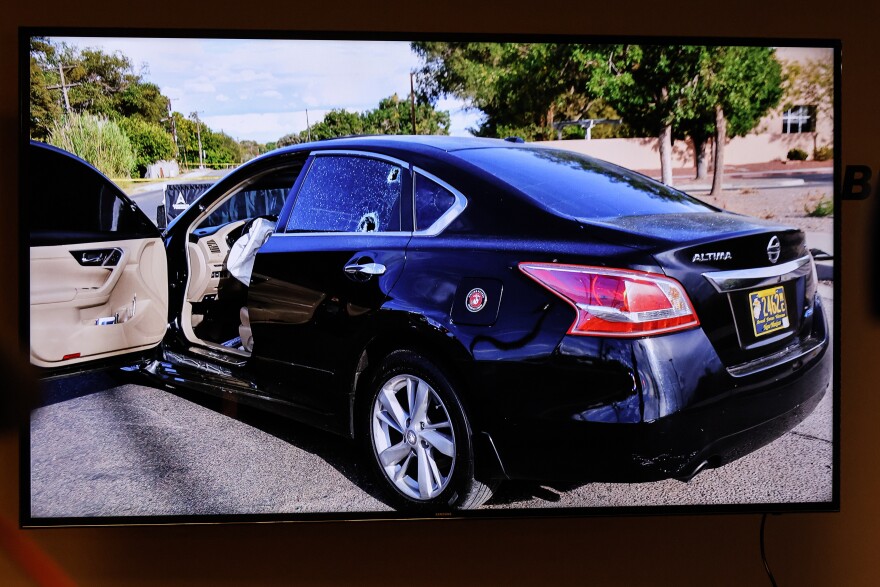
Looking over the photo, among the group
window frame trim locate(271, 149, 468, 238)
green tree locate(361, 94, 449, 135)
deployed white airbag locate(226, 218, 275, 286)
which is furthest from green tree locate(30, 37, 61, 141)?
green tree locate(361, 94, 449, 135)

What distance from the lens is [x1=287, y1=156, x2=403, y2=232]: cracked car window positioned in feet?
7.78

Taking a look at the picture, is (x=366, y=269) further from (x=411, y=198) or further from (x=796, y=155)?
(x=796, y=155)

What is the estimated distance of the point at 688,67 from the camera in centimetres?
254

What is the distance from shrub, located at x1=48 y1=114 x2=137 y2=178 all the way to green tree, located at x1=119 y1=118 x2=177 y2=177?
0.7 inches

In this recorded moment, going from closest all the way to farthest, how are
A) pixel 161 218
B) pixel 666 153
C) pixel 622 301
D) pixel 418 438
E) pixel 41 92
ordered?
1. pixel 622 301
2. pixel 418 438
3. pixel 41 92
4. pixel 666 153
5. pixel 161 218

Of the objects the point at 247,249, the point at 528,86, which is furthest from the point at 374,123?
the point at 247,249

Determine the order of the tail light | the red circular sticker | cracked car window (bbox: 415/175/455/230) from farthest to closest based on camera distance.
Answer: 1. cracked car window (bbox: 415/175/455/230)
2. the red circular sticker
3. the tail light

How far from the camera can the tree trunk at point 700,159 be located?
2.47 m

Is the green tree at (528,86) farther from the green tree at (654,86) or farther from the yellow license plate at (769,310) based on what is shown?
the yellow license plate at (769,310)

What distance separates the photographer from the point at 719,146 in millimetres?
2496

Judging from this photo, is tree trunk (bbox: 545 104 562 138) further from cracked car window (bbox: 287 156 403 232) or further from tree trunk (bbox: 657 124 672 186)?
cracked car window (bbox: 287 156 403 232)

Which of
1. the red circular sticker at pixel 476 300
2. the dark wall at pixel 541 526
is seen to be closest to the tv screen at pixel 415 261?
the red circular sticker at pixel 476 300

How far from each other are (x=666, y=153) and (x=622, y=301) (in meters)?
0.66

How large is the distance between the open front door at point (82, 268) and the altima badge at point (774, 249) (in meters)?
1.89
